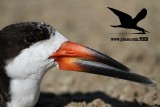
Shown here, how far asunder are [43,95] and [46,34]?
1.73m

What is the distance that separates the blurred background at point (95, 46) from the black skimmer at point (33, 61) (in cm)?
68

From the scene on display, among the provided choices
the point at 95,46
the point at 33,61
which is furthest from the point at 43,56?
the point at 95,46

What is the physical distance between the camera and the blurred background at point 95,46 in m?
7.94

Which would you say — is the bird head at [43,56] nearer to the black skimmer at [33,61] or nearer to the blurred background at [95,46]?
the black skimmer at [33,61]

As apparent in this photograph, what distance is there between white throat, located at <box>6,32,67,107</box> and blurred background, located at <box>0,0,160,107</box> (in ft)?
2.81

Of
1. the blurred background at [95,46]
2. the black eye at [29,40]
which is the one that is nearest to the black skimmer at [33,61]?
the black eye at [29,40]

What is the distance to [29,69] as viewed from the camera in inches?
256

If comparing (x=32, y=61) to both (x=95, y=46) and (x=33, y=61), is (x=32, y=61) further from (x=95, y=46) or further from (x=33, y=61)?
(x=95, y=46)

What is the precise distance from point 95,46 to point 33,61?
415 cm

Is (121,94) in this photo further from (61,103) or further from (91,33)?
(91,33)

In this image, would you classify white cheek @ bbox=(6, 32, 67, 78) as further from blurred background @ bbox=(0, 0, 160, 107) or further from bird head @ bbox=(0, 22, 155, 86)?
blurred background @ bbox=(0, 0, 160, 107)

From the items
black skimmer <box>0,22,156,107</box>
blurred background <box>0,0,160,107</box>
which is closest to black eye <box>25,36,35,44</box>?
black skimmer <box>0,22,156,107</box>

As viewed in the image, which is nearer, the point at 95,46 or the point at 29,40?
the point at 29,40

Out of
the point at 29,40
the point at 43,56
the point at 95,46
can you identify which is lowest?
the point at 95,46
